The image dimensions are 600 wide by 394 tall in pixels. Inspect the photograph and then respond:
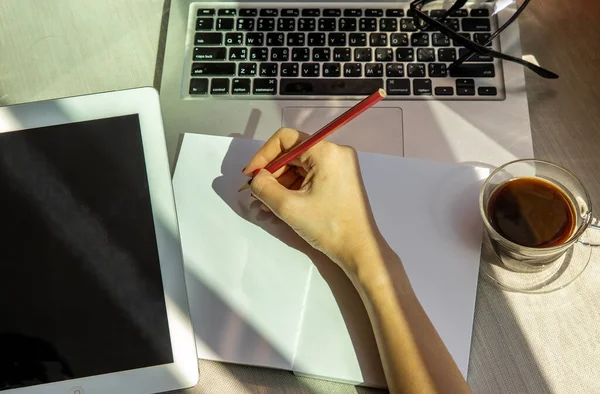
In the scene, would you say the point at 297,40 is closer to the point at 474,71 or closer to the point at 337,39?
the point at 337,39

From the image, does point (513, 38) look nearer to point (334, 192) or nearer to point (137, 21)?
point (334, 192)

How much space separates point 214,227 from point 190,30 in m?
0.27

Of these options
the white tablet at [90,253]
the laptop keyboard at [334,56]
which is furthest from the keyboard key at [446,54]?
the white tablet at [90,253]

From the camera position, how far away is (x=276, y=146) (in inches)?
25.0

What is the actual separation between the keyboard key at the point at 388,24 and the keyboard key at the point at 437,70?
7 cm

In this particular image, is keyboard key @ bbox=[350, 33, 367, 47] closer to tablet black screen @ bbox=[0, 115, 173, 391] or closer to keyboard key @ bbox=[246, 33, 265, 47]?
keyboard key @ bbox=[246, 33, 265, 47]

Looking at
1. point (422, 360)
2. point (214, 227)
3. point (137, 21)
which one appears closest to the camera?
point (422, 360)

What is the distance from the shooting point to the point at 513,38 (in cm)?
72

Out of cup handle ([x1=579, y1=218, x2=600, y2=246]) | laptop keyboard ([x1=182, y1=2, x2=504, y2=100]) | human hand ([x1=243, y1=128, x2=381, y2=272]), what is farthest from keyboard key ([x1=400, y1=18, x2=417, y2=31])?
cup handle ([x1=579, y1=218, x2=600, y2=246])

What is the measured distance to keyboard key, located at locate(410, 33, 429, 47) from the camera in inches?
28.2

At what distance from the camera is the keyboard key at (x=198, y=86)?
71cm

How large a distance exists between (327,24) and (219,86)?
162 millimetres

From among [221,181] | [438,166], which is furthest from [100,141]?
[438,166]

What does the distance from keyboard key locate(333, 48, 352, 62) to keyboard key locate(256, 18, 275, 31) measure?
0.30 ft
